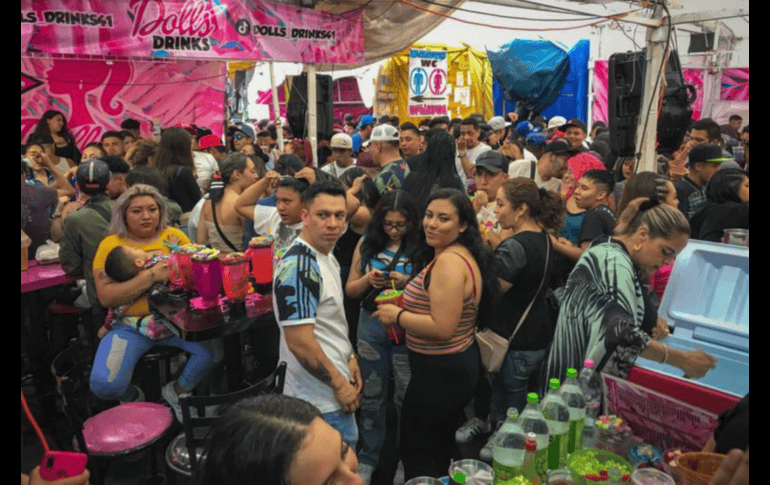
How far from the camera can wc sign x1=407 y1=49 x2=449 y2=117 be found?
31.5ft

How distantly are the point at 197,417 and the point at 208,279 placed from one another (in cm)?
91

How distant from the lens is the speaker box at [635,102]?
5.17 meters

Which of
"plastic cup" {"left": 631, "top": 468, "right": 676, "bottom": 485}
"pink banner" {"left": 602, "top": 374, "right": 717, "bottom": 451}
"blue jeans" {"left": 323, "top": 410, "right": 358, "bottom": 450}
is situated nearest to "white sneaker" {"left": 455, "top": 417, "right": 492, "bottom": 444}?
"blue jeans" {"left": 323, "top": 410, "right": 358, "bottom": 450}

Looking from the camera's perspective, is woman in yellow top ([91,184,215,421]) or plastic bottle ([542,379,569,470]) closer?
plastic bottle ([542,379,569,470])

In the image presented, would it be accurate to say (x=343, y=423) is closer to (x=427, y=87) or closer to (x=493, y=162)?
(x=493, y=162)

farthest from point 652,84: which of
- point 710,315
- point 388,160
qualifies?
point 710,315

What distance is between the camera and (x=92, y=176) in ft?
11.6

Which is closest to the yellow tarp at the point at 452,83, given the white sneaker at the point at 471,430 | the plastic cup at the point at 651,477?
the white sneaker at the point at 471,430

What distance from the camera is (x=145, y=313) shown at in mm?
3146

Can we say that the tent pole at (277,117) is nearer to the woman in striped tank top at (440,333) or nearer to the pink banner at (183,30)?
the pink banner at (183,30)

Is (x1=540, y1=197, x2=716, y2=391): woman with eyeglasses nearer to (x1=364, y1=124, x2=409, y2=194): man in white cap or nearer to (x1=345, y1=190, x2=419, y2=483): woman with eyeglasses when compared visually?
(x1=345, y1=190, x2=419, y2=483): woman with eyeglasses

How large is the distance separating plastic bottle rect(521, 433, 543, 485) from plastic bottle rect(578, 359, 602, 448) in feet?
0.78
